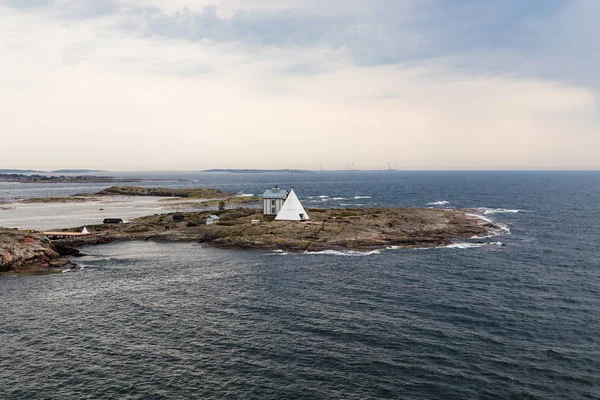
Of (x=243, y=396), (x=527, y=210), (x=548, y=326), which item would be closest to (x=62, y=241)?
(x=243, y=396)

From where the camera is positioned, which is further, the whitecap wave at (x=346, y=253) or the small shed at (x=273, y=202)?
the small shed at (x=273, y=202)

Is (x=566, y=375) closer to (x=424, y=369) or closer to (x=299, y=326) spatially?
(x=424, y=369)

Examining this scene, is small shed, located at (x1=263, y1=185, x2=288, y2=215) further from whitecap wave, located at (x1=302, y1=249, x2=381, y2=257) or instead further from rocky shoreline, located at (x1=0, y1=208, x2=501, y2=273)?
whitecap wave, located at (x1=302, y1=249, x2=381, y2=257)

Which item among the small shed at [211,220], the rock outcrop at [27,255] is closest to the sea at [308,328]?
the rock outcrop at [27,255]

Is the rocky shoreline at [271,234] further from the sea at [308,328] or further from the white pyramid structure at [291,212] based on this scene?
the sea at [308,328]

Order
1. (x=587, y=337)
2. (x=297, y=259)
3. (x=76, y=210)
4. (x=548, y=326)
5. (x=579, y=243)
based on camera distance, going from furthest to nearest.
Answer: (x=76, y=210)
(x=579, y=243)
(x=297, y=259)
(x=548, y=326)
(x=587, y=337)

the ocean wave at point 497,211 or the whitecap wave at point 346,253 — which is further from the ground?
the ocean wave at point 497,211
